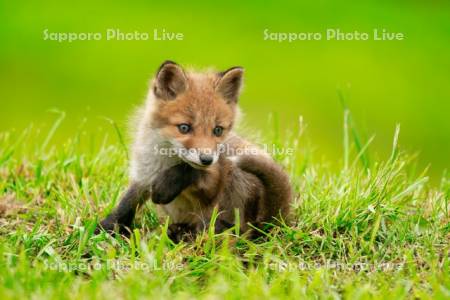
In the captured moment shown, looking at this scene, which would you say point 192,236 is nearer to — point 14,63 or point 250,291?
point 250,291

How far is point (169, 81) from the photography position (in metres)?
7.11

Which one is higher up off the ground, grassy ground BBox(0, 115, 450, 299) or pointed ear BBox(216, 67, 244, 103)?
pointed ear BBox(216, 67, 244, 103)

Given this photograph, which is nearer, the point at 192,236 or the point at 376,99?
the point at 192,236

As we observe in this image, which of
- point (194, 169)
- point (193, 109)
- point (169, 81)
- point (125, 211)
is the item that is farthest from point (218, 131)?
point (125, 211)

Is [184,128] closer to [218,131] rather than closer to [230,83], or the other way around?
[218,131]

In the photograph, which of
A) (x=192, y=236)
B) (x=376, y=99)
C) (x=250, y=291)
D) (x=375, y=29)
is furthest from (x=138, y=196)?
(x=375, y=29)

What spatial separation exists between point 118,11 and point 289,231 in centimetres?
1263

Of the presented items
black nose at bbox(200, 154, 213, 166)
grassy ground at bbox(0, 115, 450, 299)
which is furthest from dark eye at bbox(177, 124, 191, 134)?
grassy ground at bbox(0, 115, 450, 299)

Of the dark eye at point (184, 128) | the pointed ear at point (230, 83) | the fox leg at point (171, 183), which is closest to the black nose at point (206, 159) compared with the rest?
the fox leg at point (171, 183)

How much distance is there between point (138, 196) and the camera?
7.00 meters

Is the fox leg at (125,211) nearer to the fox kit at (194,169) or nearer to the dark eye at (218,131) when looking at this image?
the fox kit at (194,169)

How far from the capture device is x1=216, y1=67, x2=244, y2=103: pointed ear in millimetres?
7250

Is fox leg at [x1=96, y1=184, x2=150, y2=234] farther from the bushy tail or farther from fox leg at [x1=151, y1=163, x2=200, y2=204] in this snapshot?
the bushy tail

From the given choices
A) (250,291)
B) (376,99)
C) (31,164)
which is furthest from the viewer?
(376,99)
